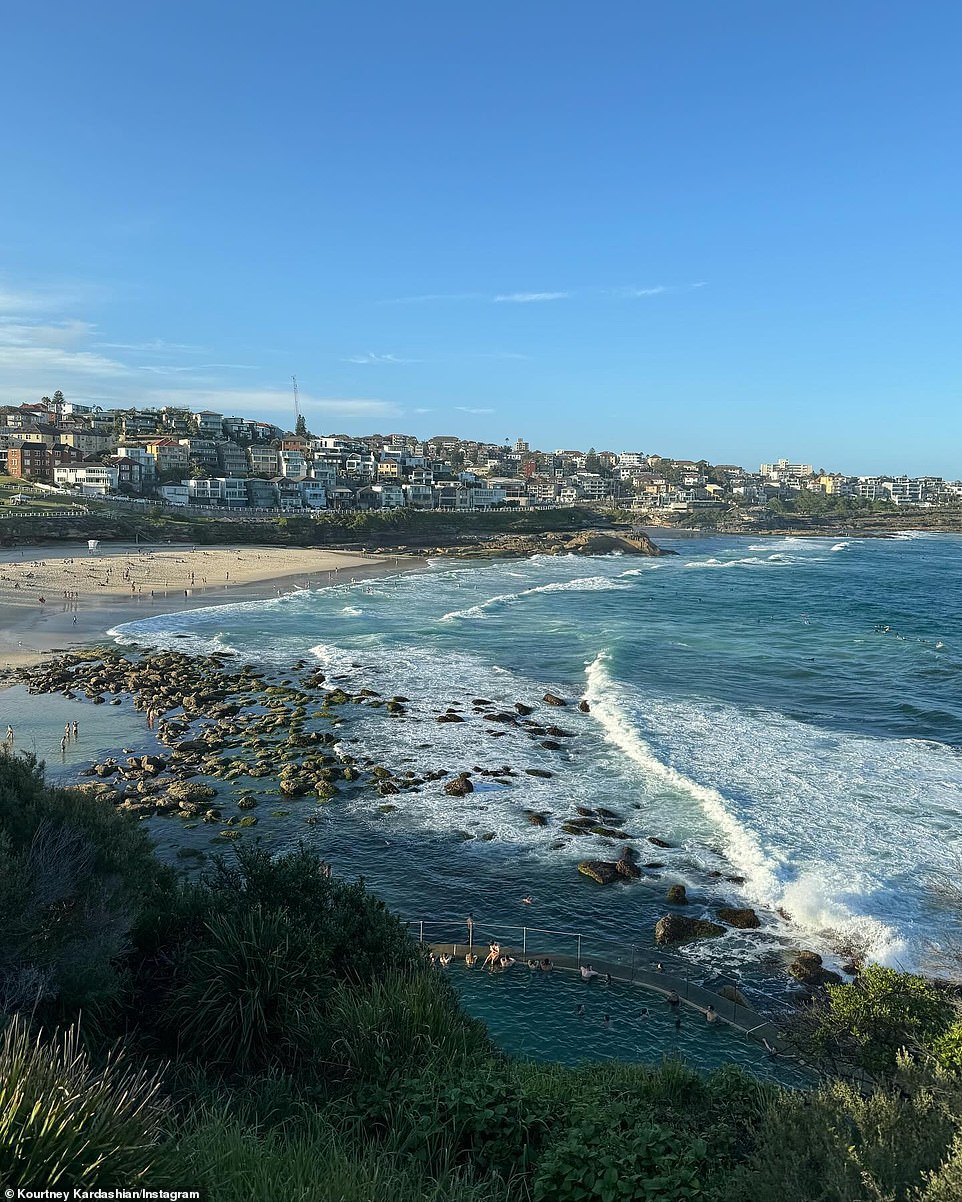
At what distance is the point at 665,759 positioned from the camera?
83.7ft

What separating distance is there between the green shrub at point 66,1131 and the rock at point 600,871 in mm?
13598

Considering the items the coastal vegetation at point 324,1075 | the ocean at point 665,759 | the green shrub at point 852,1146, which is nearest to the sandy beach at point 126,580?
the ocean at point 665,759

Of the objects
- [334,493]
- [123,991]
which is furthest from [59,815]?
[334,493]

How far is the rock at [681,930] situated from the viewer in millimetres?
15680

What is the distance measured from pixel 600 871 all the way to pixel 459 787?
20.3 ft

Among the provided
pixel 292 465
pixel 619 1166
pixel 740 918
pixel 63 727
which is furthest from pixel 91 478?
pixel 619 1166

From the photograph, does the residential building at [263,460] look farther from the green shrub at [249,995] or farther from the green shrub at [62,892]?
the green shrub at [249,995]

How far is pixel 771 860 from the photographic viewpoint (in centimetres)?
1880

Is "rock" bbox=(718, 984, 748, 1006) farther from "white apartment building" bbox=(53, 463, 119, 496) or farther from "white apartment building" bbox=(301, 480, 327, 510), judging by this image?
"white apartment building" bbox=(301, 480, 327, 510)

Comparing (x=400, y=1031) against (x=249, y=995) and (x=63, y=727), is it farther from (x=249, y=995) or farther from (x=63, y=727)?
(x=63, y=727)

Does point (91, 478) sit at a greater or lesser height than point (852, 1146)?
greater

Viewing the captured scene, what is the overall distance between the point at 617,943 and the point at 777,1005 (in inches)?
122

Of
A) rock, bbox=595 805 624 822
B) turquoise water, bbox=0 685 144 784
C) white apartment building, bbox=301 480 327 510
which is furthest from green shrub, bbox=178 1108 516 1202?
white apartment building, bbox=301 480 327 510

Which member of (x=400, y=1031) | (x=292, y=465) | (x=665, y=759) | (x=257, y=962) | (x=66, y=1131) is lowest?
(x=665, y=759)
